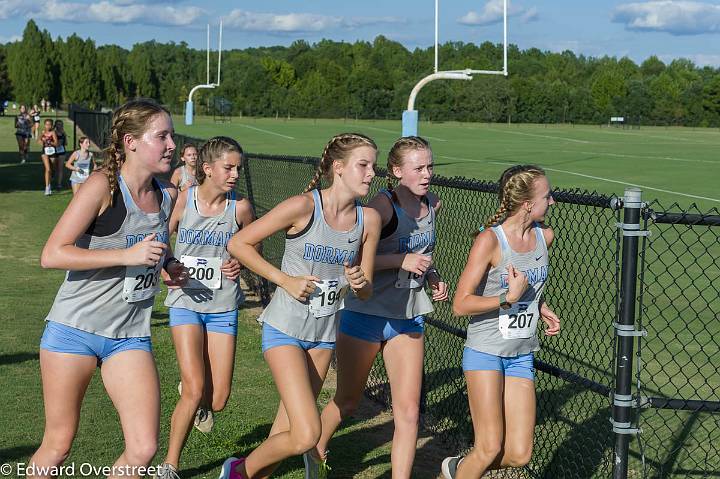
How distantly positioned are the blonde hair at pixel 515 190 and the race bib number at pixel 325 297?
33.3 inches

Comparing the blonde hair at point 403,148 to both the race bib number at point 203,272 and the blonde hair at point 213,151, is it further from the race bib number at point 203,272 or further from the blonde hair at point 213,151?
the race bib number at point 203,272

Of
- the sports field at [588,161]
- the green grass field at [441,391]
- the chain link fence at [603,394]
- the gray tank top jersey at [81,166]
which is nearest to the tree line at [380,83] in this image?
the sports field at [588,161]

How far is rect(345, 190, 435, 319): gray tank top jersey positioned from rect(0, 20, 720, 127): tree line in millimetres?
91375

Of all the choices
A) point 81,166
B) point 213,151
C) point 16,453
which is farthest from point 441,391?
point 81,166

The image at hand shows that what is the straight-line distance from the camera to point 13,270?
14000 millimetres

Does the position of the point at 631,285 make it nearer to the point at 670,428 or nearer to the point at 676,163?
the point at 670,428

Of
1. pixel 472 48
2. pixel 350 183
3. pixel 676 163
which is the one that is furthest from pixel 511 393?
pixel 472 48

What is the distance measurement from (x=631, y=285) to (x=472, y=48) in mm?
121733

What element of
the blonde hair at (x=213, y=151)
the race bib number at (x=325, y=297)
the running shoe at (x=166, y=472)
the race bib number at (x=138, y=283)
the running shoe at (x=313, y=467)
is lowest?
the running shoe at (x=166, y=472)

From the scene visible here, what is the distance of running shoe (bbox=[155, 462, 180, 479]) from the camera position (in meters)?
5.72

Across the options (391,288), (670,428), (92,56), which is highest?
(92,56)

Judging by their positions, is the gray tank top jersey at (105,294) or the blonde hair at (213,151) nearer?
the gray tank top jersey at (105,294)

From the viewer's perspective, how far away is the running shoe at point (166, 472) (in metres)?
5.72

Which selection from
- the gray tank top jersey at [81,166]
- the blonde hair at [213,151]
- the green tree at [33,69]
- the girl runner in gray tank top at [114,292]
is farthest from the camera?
the green tree at [33,69]
